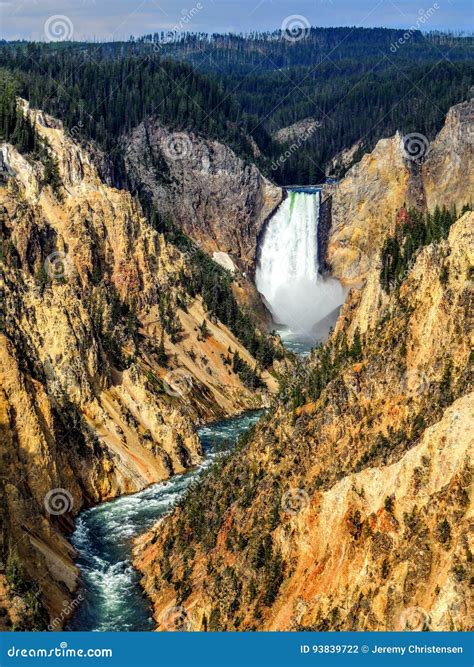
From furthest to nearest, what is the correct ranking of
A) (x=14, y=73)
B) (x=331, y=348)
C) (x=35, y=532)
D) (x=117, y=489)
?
(x=14, y=73)
(x=117, y=489)
(x=331, y=348)
(x=35, y=532)

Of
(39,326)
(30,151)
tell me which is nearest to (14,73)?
(30,151)

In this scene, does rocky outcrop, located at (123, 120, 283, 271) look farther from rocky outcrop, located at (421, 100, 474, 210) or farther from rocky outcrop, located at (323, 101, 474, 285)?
rocky outcrop, located at (421, 100, 474, 210)

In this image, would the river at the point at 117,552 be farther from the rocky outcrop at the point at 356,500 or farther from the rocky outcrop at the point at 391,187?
the rocky outcrop at the point at 391,187

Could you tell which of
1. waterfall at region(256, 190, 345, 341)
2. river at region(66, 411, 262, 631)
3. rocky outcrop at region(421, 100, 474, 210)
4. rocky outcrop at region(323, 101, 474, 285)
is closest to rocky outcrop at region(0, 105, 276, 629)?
river at region(66, 411, 262, 631)

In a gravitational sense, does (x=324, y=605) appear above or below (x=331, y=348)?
below

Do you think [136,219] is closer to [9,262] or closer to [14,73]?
[9,262]

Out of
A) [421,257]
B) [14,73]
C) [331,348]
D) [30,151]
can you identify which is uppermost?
[14,73]

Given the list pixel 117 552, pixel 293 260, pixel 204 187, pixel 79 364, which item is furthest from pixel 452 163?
pixel 117 552

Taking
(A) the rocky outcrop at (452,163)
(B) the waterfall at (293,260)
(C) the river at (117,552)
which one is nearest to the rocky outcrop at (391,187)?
(A) the rocky outcrop at (452,163)
